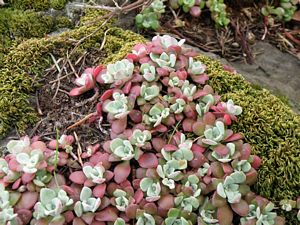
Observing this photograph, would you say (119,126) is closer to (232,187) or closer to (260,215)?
(232,187)

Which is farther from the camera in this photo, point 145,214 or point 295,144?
point 295,144

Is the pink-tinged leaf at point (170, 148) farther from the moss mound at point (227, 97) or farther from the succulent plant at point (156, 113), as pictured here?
the moss mound at point (227, 97)

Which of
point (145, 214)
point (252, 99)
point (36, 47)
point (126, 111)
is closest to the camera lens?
point (145, 214)

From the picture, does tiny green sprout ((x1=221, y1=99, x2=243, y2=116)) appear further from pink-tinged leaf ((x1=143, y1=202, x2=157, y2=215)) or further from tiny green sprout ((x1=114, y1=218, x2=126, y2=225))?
tiny green sprout ((x1=114, y1=218, x2=126, y2=225))

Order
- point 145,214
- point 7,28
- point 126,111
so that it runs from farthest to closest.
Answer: point 7,28 → point 126,111 → point 145,214

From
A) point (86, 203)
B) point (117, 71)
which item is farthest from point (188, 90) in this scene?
point (86, 203)

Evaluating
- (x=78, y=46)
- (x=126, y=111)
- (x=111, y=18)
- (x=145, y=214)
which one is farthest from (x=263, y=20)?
(x=145, y=214)

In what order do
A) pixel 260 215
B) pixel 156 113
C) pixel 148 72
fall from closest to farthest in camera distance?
1. pixel 260 215
2. pixel 156 113
3. pixel 148 72

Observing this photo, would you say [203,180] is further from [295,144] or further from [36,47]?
[36,47]
